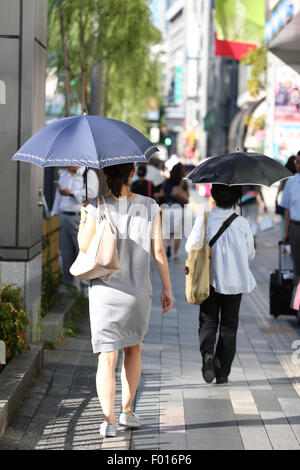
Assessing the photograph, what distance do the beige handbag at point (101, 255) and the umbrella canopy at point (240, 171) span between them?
63.4 inches

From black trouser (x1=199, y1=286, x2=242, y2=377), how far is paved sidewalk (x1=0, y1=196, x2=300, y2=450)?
252 millimetres

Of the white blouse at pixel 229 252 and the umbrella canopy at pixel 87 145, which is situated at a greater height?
the umbrella canopy at pixel 87 145

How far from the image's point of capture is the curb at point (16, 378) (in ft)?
19.5

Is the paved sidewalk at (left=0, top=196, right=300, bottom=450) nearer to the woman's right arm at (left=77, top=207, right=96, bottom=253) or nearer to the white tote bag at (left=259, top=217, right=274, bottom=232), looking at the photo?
the woman's right arm at (left=77, top=207, right=96, bottom=253)

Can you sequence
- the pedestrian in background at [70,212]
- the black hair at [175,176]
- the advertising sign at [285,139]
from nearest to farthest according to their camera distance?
the pedestrian in background at [70,212] → the black hair at [175,176] → the advertising sign at [285,139]

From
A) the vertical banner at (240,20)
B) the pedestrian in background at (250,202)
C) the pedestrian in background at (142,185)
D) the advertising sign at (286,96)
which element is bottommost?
the pedestrian in background at (250,202)

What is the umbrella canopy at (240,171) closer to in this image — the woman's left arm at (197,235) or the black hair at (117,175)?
the woman's left arm at (197,235)

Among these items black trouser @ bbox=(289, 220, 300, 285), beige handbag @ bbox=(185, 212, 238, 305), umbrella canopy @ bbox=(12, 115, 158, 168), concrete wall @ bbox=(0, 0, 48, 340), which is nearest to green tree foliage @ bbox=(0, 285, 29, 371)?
concrete wall @ bbox=(0, 0, 48, 340)

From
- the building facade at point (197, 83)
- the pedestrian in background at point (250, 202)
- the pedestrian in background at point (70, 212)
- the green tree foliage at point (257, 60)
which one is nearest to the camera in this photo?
the pedestrian in background at point (70, 212)

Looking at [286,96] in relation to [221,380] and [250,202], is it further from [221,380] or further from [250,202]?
[221,380]

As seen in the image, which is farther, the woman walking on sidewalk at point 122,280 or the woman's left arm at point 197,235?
the woman's left arm at point 197,235

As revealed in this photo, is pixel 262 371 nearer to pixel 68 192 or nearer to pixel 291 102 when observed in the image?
pixel 68 192

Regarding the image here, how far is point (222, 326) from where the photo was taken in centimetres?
742

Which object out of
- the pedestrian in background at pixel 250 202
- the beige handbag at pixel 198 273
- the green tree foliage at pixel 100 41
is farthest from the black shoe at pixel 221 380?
the pedestrian in background at pixel 250 202
